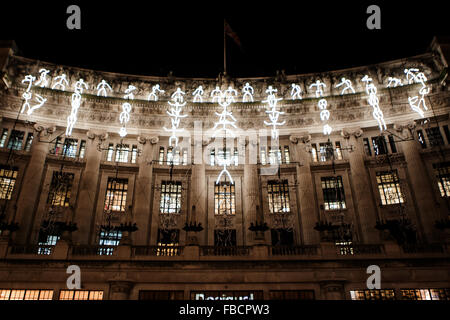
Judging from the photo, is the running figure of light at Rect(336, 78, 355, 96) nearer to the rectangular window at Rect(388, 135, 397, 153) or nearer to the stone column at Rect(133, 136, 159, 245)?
the rectangular window at Rect(388, 135, 397, 153)

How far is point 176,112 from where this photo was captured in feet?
109

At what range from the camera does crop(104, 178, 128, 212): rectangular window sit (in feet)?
102

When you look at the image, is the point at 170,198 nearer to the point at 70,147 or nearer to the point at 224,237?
the point at 224,237

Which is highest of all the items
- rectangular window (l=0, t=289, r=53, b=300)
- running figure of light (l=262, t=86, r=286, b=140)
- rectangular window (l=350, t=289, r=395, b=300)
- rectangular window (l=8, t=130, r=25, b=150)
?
running figure of light (l=262, t=86, r=286, b=140)

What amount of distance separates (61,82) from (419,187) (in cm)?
3672

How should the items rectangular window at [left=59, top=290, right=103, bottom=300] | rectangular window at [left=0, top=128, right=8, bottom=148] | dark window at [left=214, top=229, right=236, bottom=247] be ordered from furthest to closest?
1. rectangular window at [left=0, top=128, right=8, bottom=148]
2. dark window at [left=214, top=229, right=236, bottom=247]
3. rectangular window at [left=59, top=290, right=103, bottom=300]

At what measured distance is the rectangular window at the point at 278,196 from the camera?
3158 cm

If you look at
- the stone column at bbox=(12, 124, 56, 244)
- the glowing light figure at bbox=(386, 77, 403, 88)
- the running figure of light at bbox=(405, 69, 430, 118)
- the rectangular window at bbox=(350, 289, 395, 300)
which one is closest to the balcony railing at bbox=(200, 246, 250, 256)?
the rectangular window at bbox=(350, 289, 395, 300)

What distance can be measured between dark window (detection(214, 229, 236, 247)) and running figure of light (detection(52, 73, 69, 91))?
21.9 meters

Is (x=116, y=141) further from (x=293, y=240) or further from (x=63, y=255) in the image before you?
(x=293, y=240)

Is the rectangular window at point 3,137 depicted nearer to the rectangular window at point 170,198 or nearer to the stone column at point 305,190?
the rectangular window at point 170,198

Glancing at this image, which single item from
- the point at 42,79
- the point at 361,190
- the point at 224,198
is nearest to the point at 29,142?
the point at 42,79

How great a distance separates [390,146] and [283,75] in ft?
43.7

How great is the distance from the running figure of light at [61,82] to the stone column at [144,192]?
386 inches
